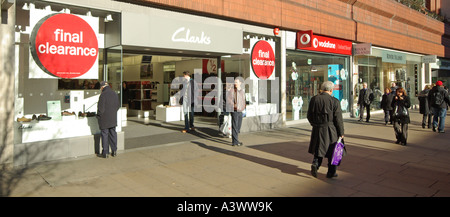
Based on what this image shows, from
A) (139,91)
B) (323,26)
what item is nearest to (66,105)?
(139,91)

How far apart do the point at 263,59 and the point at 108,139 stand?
6409 millimetres

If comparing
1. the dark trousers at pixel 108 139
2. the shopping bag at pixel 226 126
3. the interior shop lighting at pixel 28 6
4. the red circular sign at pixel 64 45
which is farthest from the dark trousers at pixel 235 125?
the interior shop lighting at pixel 28 6

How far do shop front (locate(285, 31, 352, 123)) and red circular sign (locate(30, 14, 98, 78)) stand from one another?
7.48m

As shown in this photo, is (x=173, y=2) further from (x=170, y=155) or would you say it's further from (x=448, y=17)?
(x=448, y=17)

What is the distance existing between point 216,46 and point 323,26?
232 inches

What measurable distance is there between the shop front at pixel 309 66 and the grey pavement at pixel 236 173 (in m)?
4.51

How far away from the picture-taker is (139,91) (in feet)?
51.8

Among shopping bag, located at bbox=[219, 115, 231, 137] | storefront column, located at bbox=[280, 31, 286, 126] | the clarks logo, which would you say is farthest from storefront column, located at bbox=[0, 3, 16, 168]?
storefront column, located at bbox=[280, 31, 286, 126]

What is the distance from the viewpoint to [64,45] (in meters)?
7.19

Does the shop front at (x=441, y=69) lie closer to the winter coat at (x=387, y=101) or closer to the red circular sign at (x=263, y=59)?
the winter coat at (x=387, y=101)

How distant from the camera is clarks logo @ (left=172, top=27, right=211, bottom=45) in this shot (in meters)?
9.09

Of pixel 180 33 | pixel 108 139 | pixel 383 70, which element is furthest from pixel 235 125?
pixel 383 70
